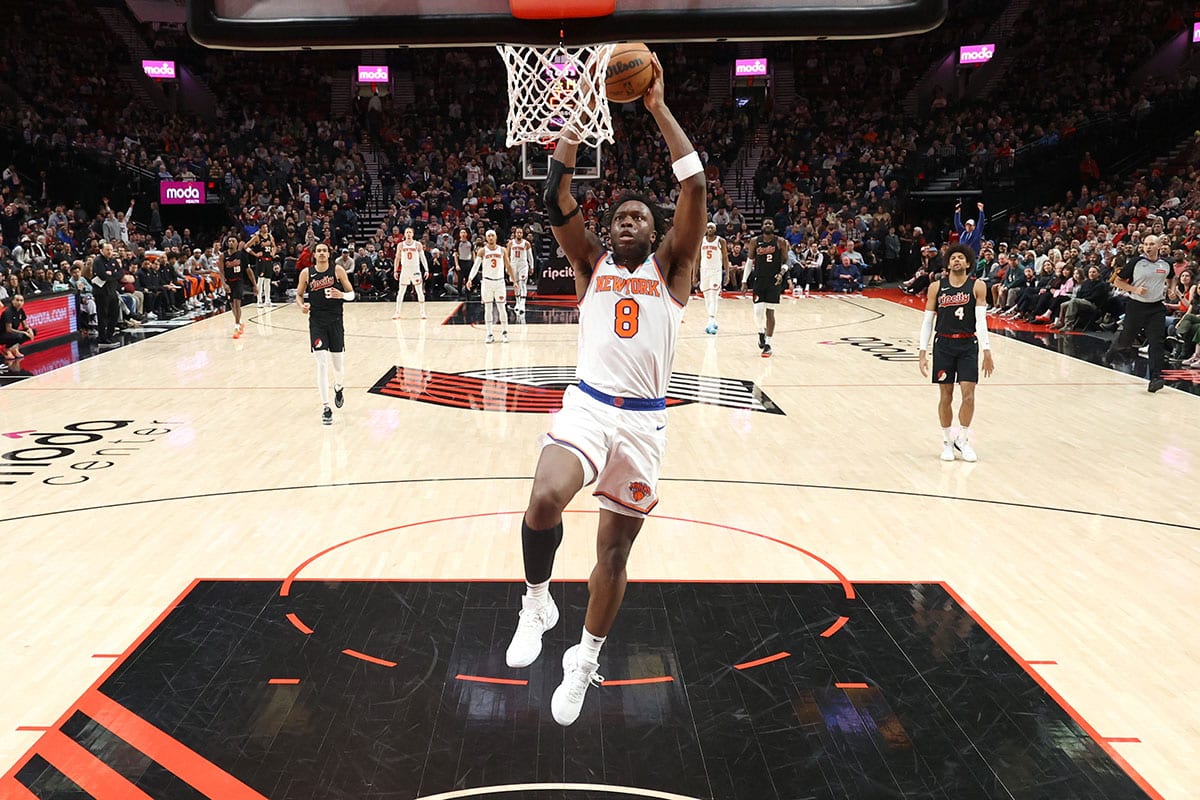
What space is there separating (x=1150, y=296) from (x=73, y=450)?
36.5 feet

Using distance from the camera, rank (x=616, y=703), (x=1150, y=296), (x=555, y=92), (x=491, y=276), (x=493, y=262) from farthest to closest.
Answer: (x=491, y=276) < (x=493, y=262) < (x=1150, y=296) < (x=555, y=92) < (x=616, y=703)

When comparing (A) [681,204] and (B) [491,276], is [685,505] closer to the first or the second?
(A) [681,204]

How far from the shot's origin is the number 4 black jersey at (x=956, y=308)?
814 centimetres

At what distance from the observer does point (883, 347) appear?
15594 millimetres

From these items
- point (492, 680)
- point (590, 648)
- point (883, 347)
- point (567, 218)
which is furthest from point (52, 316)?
point (590, 648)

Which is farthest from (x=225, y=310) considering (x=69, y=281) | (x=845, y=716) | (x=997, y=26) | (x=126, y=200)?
(x=997, y=26)

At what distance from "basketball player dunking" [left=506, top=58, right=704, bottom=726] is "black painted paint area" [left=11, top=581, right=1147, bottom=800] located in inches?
16.7

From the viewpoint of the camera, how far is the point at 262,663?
4719mm

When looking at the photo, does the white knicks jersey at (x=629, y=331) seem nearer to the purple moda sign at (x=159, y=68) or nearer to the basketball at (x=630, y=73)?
the basketball at (x=630, y=73)

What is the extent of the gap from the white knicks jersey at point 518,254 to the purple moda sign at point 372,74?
14.9 m

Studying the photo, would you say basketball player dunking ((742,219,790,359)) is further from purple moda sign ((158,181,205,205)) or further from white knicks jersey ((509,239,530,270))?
purple moda sign ((158,181,205,205))

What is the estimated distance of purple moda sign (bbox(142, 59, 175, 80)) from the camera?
29797mm

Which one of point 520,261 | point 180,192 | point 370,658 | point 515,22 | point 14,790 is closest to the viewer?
point 14,790

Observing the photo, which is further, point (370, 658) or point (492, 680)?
point (370, 658)
